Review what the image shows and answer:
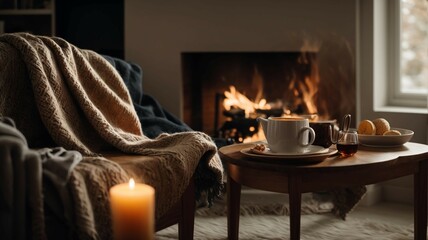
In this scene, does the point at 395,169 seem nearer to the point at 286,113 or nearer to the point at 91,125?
the point at 91,125

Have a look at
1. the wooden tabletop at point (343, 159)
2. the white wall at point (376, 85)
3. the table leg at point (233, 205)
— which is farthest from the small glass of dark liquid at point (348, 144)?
the white wall at point (376, 85)

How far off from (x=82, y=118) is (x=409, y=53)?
1.79 m

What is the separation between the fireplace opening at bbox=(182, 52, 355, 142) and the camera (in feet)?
10.9

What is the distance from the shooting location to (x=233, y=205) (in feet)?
7.92

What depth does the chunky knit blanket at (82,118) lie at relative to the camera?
2033 millimetres

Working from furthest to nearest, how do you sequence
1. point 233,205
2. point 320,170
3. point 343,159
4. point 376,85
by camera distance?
1. point 376,85
2. point 233,205
3. point 343,159
4. point 320,170

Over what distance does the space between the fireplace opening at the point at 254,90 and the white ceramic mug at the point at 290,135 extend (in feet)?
4.02

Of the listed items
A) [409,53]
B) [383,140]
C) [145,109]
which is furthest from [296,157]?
[409,53]

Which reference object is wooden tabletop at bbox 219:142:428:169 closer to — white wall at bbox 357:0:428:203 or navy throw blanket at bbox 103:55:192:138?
navy throw blanket at bbox 103:55:192:138

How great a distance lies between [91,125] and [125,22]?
1.50m

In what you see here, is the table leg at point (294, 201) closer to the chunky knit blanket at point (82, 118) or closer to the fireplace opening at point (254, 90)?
the chunky knit blanket at point (82, 118)

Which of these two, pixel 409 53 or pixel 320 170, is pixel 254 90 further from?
pixel 320 170

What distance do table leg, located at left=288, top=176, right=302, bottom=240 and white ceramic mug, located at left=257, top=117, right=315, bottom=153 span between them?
105 mm

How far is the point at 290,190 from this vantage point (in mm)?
1999
